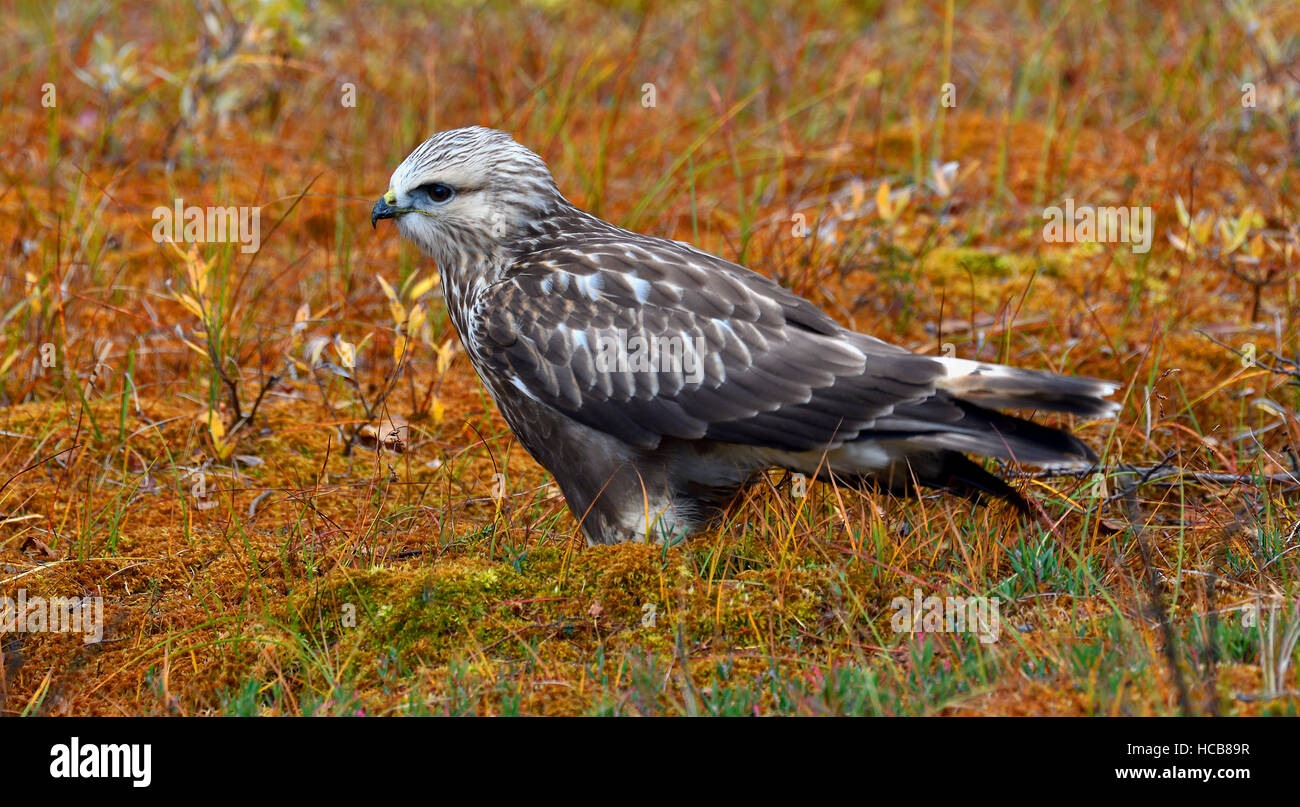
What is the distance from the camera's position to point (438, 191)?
4914 mm

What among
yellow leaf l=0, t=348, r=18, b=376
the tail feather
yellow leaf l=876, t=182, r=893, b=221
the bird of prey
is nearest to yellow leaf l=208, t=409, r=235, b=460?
yellow leaf l=0, t=348, r=18, b=376

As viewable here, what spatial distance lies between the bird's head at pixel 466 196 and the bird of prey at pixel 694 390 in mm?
15

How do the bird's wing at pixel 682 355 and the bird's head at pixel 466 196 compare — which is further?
the bird's head at pixel 466 196

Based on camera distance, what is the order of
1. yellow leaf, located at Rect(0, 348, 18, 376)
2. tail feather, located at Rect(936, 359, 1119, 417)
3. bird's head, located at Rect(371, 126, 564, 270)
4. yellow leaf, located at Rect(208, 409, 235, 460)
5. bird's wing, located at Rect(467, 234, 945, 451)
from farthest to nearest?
yellow leaf, located at Rect(0, 348, 18, 376), yellow leaf, located at Rect(208, 409, 235, 460), bird's head, located at Rect(371, 126, 564, 270), bird's wing, located at Rect(467, 234, 945, 451), tail feather, located at Rect(936, 359, 1119, 417)

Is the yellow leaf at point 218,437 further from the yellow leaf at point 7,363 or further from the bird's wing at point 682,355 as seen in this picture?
the bird's wing at point 682,355

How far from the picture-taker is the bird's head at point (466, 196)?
4.88 m

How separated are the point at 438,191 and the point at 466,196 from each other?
12cm

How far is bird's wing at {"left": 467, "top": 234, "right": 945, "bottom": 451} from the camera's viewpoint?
4180mm

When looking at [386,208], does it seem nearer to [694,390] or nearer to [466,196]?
[466,196]

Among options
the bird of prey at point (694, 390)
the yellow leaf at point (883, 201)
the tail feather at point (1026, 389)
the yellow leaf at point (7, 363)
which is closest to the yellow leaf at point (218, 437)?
the yellow leaf at point (7, 363)

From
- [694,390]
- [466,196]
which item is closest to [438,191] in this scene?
[466,196]

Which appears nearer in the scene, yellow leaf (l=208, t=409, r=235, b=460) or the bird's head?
the bird's head

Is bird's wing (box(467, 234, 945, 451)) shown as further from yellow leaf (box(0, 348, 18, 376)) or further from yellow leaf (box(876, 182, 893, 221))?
yellow leaf (box(0, 348, 18, 376))

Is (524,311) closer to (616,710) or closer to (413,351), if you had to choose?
(616,710)
